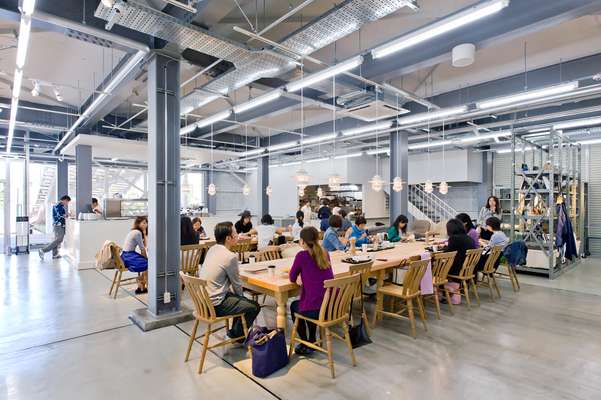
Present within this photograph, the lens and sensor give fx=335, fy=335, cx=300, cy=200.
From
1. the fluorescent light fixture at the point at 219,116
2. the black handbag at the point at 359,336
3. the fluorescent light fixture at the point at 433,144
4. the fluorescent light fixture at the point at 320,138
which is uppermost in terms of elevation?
the fluorescent light fixture at the point at 219,116

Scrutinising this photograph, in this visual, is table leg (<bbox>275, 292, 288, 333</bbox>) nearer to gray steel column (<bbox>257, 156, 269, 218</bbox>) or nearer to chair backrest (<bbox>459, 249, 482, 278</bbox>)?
chair backrest (<bbox>459, 249, 482, 278</bbox>)

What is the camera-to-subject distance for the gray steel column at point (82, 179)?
850cm

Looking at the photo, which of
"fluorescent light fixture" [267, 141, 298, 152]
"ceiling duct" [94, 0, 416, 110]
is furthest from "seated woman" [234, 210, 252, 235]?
"fluorescent light fixture" [267, 141, 298, 152]

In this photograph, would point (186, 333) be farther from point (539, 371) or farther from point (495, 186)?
point (495, 186)

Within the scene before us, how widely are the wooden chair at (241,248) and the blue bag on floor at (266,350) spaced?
295cm

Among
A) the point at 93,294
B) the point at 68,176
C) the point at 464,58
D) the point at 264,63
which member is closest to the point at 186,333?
the point at 93,294

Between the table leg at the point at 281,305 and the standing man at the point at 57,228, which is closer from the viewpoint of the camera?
the table leg at the point at 281,305

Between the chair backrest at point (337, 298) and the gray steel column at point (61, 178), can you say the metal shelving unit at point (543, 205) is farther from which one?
the gray steel column at point (61, 178)

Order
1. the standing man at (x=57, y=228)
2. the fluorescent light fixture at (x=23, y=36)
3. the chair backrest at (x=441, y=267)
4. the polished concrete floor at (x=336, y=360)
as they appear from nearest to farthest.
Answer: the polished concrete floor at (x=336, y=360) < the fluorescent light fixture at (x=23, y=36) < the chair backrest at (x=441, y=267) < the standing man at (x=57, y=228)

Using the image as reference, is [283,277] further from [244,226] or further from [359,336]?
[244,226]

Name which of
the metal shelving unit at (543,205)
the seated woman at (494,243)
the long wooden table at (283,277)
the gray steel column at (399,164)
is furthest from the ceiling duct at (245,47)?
the metal shelving unit at (543,205)

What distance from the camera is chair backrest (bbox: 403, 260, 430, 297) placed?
364 centimetres

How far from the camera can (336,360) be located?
3.09m

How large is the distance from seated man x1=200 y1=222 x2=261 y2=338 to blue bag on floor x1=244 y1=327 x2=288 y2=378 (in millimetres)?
250
